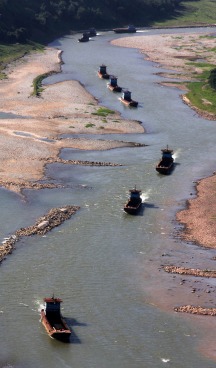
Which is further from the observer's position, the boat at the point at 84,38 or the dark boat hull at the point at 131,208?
the boat at the point at 84,38

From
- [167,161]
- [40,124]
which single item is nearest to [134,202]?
[167,161]

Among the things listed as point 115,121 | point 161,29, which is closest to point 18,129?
point 115,121

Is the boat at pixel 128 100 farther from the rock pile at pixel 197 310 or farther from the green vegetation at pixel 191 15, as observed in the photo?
the green vegetation at pixel 191 15

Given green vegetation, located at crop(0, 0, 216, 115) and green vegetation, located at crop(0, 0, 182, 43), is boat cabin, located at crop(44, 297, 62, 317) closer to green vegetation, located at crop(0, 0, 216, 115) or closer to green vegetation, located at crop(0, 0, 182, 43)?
green vegetation, located at crop(0, 0, 216, 115)

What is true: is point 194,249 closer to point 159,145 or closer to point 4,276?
point 4,276

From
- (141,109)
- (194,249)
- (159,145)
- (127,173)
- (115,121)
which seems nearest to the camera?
(194,249)

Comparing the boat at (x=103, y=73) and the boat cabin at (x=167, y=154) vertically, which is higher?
the boat at (x=103, y=73)

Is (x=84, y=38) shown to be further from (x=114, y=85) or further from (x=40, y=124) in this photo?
(x=40, y=124)

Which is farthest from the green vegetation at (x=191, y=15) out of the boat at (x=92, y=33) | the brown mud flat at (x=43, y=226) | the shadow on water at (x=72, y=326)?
the shadow on water at (x=72, y=326)
